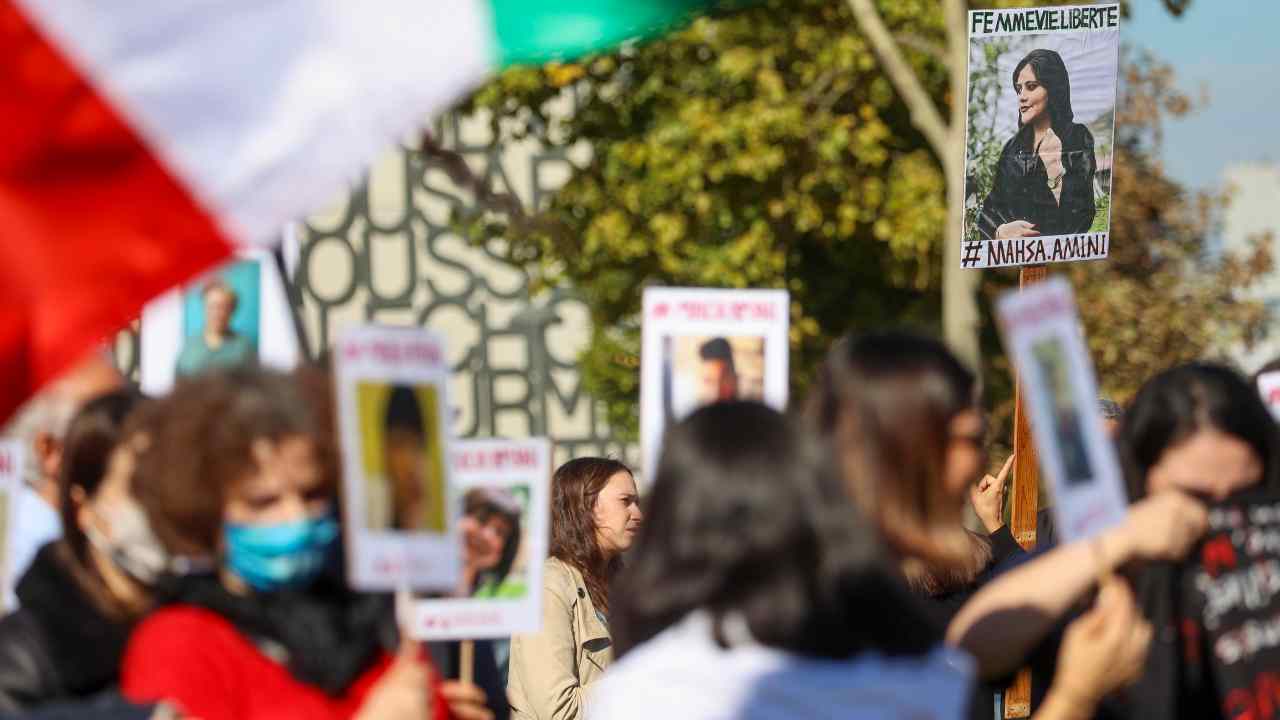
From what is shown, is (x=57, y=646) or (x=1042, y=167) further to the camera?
(x=1042, y=167)

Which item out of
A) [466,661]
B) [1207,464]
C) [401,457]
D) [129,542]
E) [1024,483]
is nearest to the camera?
[401,457]

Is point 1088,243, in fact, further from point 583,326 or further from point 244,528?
point 583,326

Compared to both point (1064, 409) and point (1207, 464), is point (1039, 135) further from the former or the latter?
point (1064, 409)

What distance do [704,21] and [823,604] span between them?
38.4ft

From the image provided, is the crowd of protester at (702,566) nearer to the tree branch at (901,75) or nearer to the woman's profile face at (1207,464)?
the woman's profile face at (1207,464)

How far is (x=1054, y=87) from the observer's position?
6.30 meters

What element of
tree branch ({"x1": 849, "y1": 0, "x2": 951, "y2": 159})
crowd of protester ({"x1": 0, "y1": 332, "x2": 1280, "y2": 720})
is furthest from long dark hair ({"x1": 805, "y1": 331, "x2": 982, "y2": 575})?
tree branch ({"x1": 849, "y1": 0, "x2": 951, "y2": 159})

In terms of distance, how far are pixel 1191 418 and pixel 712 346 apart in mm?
961

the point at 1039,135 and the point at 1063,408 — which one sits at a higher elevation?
the point at 1039,135

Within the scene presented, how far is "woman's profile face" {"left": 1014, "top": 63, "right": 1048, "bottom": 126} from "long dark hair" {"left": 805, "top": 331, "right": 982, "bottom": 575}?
134 inches

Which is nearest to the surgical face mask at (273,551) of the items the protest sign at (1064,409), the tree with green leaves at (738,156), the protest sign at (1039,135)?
the protest sign at (1064,409)

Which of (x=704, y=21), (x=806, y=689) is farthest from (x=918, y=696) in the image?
(x=704, y=21)

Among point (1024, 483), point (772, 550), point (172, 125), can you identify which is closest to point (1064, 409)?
point (772, 550)

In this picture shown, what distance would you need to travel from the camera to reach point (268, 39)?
3295 millimetres
